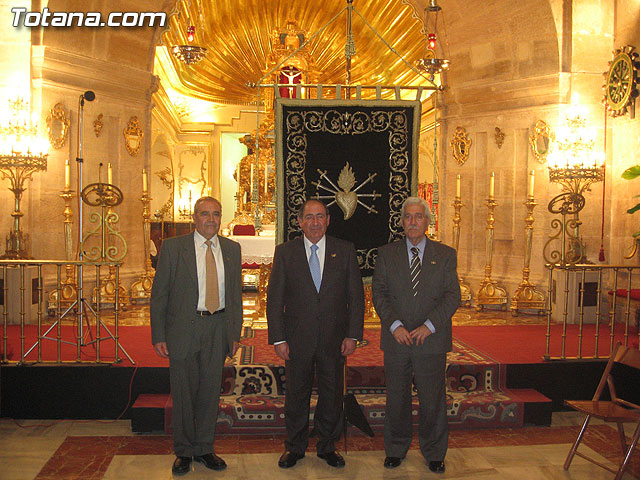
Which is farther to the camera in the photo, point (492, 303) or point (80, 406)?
point (492, 303)

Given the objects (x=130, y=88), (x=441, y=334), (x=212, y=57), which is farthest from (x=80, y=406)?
(x=212, y=57)

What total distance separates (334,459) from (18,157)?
16.6 ft

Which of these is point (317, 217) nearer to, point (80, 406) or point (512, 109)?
point (80, 406)

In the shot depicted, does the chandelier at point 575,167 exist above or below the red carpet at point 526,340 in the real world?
above

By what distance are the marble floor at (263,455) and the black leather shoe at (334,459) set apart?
0.12ft

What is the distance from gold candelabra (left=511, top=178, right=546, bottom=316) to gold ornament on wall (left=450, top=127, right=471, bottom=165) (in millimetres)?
1363

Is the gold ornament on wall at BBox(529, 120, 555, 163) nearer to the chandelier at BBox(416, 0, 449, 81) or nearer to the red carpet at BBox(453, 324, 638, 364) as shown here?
the chandelier at BBox(416, 0, 449, 81)

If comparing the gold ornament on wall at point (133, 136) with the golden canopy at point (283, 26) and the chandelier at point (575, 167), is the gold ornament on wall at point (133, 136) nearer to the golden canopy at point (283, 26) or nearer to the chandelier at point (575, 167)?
the golden canopy at point (283, 26)

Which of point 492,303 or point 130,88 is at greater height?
point 130,88

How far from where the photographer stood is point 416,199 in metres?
3.85

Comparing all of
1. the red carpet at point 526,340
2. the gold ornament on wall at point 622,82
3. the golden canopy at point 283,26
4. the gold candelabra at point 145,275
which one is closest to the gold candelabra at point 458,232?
the red carpet at point 526,340

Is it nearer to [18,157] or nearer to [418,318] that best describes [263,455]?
[418,318]

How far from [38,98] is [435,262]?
20.0ft

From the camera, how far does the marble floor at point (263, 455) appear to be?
12.6ft
